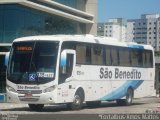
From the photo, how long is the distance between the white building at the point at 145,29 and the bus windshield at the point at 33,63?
73.4 meters

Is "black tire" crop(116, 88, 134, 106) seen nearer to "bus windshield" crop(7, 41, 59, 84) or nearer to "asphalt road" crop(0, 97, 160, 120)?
"asphalt road" crop(0, 97, 160, 120)

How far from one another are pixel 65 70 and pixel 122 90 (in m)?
6.67

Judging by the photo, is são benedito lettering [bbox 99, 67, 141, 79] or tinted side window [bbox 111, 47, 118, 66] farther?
tinted side window [bbox 111, 47, 118, 66]

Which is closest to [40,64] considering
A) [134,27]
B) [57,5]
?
[57,5]

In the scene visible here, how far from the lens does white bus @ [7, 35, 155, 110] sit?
2258cm

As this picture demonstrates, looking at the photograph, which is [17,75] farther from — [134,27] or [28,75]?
[134,27]

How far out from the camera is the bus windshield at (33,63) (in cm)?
2255

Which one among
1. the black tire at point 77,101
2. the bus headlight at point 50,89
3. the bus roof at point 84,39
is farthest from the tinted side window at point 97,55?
the bus headlight at point 50,89

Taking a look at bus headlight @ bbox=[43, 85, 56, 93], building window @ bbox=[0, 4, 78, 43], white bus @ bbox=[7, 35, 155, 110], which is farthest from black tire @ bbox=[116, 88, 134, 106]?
building window @ bbox=[0, 4, 78, 43]

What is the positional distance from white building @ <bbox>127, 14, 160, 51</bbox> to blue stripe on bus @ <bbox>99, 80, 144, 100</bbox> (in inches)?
2582

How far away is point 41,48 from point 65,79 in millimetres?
1728

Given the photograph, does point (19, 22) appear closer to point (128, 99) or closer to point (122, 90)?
point (128, 99)

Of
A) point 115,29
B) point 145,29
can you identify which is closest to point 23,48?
point 115,29

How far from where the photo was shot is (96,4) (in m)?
53.0
